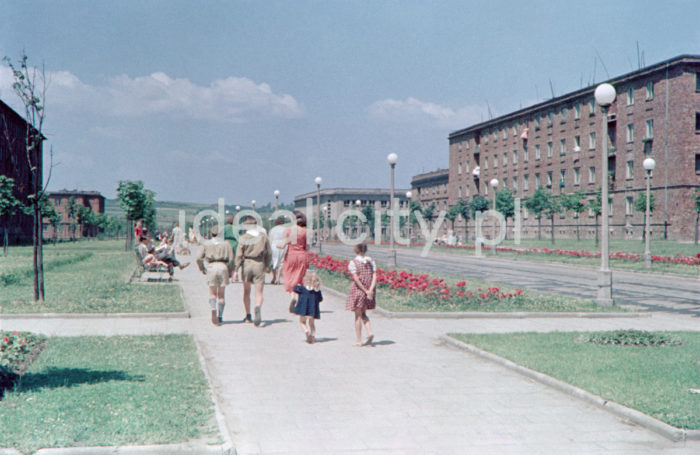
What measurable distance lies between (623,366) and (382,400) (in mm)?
3117

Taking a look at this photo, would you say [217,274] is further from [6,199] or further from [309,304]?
[6,199]

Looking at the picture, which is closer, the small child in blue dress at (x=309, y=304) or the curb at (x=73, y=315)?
the small child in blue dress at (x=309, y=304)

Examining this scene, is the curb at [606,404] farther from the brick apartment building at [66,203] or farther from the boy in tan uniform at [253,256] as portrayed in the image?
the brick apartment building at [66,203]

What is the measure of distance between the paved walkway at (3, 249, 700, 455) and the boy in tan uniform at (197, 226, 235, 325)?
1.59 feet

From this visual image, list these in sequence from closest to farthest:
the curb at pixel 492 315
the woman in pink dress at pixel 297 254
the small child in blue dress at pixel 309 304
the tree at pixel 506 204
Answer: the small child in blue dress at pixel 309 304 < the woman in pink dress at pixel 297 254 < the curb at pixel 492 315 < the tree at pixel 506 204

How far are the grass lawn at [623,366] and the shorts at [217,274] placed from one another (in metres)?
3.93

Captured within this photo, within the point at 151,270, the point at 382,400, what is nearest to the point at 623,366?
the point at 382,400

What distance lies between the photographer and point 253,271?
1127 cm

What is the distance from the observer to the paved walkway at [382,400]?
16.8 ft

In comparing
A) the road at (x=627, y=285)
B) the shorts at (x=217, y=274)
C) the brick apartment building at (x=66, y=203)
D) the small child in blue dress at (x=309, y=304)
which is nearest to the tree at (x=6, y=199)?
the road at (x=627, y=285)

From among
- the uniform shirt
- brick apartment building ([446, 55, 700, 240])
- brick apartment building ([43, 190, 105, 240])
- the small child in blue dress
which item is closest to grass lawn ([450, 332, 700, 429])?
the small child in blue dress

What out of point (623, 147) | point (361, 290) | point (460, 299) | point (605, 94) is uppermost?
point (623, 147)

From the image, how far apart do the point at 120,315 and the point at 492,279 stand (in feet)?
45.4

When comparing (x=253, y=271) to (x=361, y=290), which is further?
(x=253, y=271)
